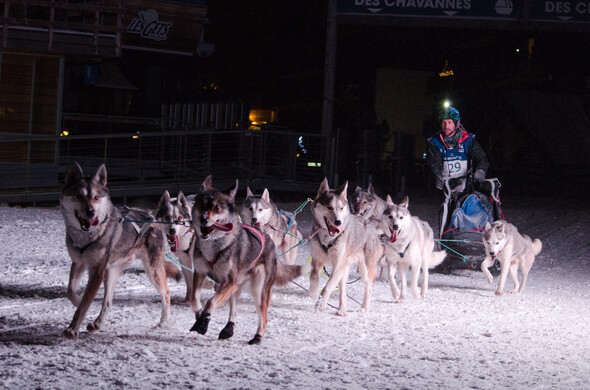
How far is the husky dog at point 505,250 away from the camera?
25.5 feet

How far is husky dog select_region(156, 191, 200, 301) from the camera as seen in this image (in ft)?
20.5

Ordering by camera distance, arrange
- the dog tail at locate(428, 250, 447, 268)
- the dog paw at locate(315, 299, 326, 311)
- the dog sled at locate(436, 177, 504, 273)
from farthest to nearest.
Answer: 1. the dog sled at locate(436, 177, 504, 273)
2. the dog tail at locate(428, 250, 447, 268)
3. the dog paw at locate(315, 299, 326, 311)

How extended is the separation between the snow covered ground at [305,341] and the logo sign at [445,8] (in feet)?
28.5

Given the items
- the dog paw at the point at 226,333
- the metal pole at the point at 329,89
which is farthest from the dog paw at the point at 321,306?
the metal pole at the point at 329,89

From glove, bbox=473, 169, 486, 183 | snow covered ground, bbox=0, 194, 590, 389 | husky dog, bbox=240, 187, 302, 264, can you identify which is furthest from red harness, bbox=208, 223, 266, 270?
glove, bbox=473, 169, 486, 183

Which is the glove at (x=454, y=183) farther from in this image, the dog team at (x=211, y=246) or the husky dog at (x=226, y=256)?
the husky dog at (x=226, y=256)

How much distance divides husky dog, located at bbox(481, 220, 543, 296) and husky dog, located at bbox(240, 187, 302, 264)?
200cm

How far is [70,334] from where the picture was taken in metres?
4.89

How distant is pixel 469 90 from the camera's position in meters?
27.7

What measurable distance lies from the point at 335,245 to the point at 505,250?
2.19 m

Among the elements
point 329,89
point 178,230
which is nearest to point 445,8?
point 329,89

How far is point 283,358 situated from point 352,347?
0.63 metres

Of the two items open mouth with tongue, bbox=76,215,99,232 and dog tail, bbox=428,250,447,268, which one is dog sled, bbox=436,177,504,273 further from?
open mouth with tongue, bbox=76,215,99,232

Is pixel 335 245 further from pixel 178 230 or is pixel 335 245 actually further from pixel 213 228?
pixel 213 228
